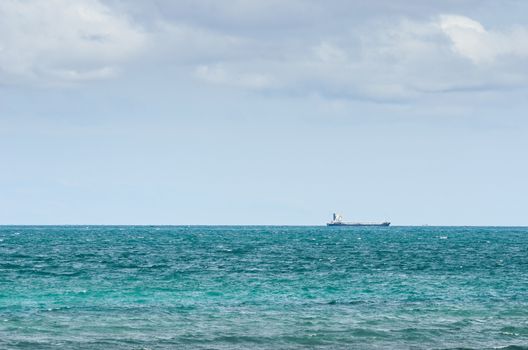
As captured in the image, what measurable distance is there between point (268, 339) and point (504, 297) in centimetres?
2730

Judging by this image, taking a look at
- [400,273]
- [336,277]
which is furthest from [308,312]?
[400,273]

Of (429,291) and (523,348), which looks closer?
(523,348)

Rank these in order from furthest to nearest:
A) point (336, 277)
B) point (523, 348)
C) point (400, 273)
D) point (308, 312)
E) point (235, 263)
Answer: point (235, 263), point (400, 273), point (336, 277), point (308, 312), point (523, 348)

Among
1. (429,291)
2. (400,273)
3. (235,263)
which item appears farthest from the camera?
(235,263)

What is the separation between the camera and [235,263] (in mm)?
110375

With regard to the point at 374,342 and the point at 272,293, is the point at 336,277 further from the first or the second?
the point at 374,342

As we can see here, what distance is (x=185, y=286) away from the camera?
76.7 m

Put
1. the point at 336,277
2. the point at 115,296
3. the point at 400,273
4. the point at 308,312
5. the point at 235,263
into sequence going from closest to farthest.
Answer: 1. the point at 308,312
2. the point at 115,296
3. the point at 336,277
4. the point at 400,273
5. the point at 235,263

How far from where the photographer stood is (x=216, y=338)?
4866 centimetres

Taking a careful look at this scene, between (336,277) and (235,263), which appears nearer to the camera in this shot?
(336,277)

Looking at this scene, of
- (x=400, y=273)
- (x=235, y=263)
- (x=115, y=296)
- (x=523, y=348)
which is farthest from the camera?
(x=235, y=263)

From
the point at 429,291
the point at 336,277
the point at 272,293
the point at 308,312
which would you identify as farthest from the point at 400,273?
the point at 308,312

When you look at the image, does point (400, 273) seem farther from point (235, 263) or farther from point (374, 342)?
point (374, 342)

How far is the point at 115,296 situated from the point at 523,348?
33635mm
